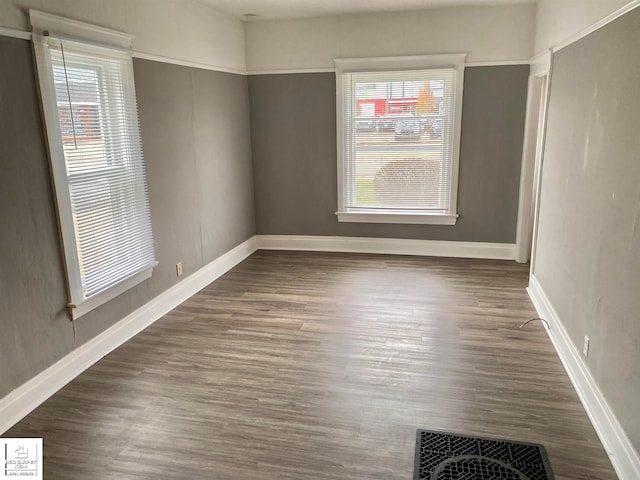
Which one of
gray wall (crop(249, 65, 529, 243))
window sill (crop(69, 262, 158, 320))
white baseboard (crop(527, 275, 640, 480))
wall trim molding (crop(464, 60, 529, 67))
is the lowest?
white baseboard (crop(527, 275, 640, 480))

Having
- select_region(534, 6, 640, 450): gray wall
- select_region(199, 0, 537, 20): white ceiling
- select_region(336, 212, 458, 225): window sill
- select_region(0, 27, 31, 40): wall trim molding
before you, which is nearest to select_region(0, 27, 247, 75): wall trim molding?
select_region(0, 27, 31, 40): wall trim molding

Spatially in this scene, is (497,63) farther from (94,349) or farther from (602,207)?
(94,349)

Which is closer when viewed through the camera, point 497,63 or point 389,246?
point 497,63

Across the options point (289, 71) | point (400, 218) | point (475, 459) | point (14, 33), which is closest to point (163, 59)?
point (14, 33)

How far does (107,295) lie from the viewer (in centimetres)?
335

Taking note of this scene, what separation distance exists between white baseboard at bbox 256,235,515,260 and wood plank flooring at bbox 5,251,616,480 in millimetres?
1078

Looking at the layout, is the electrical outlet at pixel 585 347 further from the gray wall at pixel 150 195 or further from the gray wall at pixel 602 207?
the gray wall at pixel 150 195

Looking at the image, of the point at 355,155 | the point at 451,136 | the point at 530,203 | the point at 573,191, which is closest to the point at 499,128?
the point at 451,136

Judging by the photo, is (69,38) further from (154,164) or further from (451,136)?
(451,136)

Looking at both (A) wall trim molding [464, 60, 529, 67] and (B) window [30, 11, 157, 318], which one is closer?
(B) window [30, 11, 157, 318]

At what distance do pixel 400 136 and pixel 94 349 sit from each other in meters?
3.74

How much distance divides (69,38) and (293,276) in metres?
2.94

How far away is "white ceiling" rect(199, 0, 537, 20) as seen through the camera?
455 centimetres

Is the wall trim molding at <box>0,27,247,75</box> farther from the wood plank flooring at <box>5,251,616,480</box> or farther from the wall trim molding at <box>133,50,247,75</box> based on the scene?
the wood plank flooring at <box>5,251,616,480</box>
